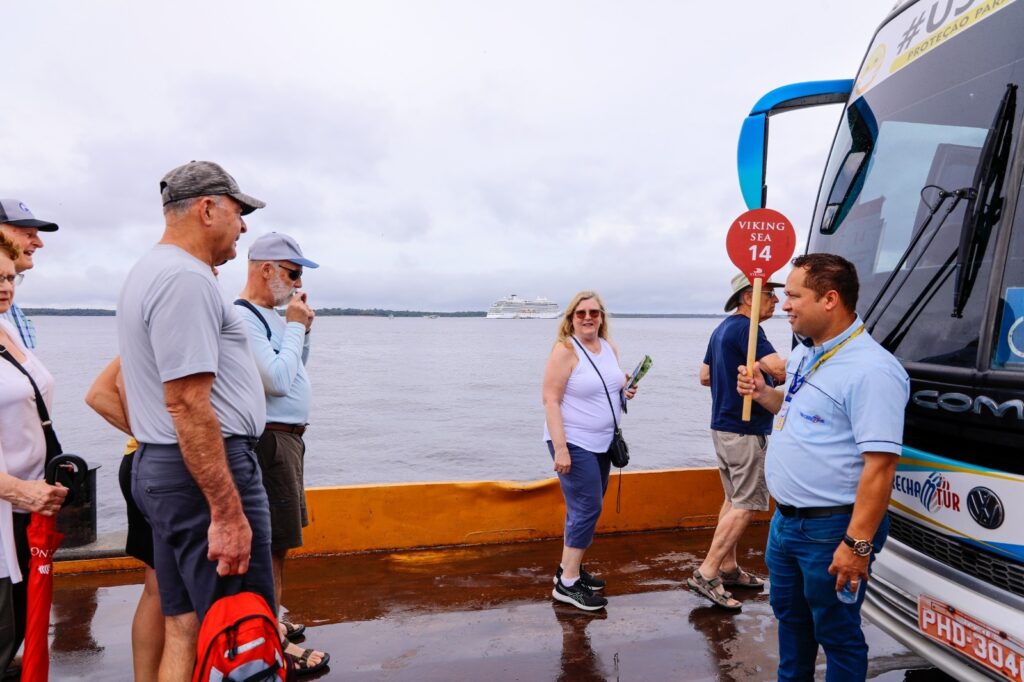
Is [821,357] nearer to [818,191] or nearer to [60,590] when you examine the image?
[818,191]

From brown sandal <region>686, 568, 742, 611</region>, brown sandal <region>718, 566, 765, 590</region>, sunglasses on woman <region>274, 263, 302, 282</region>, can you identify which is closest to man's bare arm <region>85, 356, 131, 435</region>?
sunglasses on woman <region>274, 263, 302, 282</region>

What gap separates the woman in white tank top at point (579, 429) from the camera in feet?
13.3

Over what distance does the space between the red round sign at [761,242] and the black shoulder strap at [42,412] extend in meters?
3.13

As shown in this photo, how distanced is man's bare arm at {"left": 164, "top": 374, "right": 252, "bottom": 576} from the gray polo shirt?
63mm

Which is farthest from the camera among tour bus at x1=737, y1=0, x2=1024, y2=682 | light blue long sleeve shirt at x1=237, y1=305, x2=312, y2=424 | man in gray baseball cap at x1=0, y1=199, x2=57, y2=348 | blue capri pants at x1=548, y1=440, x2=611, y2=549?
blue capri pants at x1=548, y1=440, x2=611, y2=549

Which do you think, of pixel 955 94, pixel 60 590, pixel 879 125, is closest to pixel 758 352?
pixel 879 125

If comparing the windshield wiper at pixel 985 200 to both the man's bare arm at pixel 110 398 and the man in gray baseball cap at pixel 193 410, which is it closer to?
the man in gray baseball cap at pixel 193 410

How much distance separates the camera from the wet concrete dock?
3424 mm

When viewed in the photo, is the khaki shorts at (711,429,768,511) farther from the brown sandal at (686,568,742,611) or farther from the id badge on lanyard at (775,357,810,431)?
the id badge on lanyard at (775,357,810,431)

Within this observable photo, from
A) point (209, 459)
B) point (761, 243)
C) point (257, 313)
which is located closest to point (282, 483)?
point (257, 313)

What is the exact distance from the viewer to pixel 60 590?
4301mm

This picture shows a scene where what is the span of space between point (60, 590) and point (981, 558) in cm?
497

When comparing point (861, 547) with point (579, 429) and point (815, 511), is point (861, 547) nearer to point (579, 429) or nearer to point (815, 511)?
point (815, 511)

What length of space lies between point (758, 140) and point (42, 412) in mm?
3471
